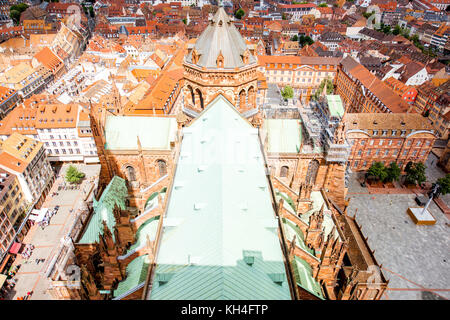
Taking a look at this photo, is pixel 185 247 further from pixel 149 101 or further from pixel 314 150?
pixel 149 101

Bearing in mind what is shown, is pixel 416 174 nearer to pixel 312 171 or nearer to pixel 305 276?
pixel 312 171

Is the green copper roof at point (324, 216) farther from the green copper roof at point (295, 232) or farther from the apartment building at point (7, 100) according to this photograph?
the apartment building at point (7, 100)

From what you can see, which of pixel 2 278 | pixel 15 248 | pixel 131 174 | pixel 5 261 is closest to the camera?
pixel 2 278

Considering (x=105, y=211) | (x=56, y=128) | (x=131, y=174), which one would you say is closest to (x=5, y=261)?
(x=131, y=174)

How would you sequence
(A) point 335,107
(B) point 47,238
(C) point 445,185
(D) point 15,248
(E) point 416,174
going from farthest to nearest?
(E) point 416,174
(C) point 445,185
(B) point 47,238
(D) point 15,248
(A) point 335,107

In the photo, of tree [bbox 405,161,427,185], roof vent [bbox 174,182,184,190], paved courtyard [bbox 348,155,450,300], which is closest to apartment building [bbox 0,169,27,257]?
roof vent [bbox 174,182,184,190]
